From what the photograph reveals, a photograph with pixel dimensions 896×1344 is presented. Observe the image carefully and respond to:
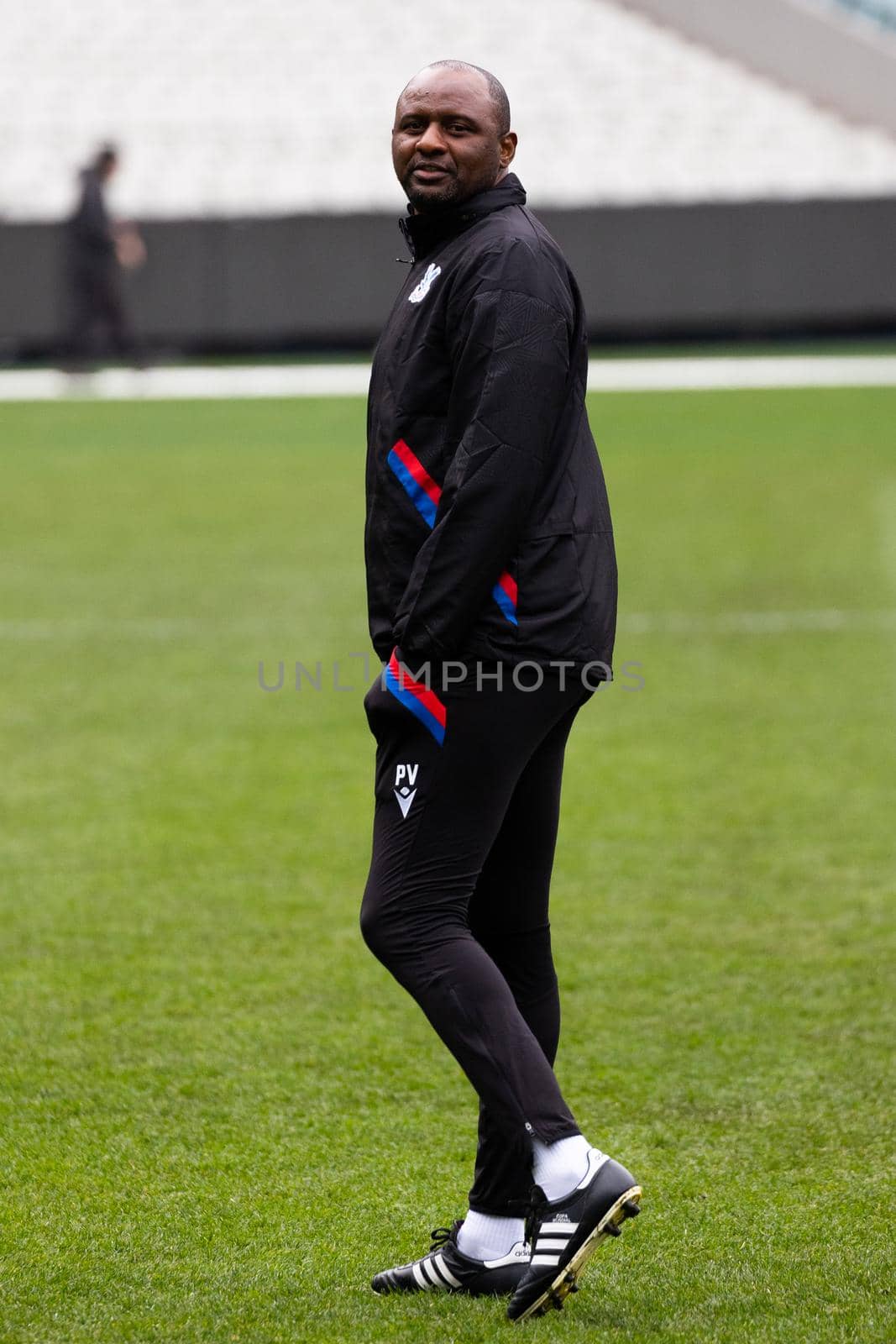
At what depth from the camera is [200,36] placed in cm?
3209

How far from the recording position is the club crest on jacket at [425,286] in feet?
9.28

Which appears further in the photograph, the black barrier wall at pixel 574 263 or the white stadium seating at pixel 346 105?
the white stadium seating at pixel 346 105

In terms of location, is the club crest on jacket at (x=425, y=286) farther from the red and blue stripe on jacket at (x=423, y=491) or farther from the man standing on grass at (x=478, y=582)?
the red and blue stripe on jacket at (x=423, y=491)

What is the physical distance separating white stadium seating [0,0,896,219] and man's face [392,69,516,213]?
971 inches

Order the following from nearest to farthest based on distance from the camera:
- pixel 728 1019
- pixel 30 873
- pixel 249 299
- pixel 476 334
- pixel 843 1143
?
pixel 476 334 → pixel 843 1143 → pixel 728 1019 → pixel 30 873 → pixel 249 299

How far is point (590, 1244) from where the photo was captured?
2.81m

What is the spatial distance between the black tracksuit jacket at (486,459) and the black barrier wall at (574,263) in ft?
72.7

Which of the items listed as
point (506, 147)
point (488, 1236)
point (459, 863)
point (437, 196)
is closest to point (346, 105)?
point (506, 147)

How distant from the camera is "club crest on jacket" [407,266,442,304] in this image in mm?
2828

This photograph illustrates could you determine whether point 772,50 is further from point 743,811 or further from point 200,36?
point 743,811

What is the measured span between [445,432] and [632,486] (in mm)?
10633

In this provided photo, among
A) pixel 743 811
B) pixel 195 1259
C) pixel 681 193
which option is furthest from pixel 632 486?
pixel 681 193

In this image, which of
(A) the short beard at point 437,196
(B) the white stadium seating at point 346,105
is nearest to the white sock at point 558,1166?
(A) the short beard at point 437,196

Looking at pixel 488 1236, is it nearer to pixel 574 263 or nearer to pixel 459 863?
pixel 459 863
